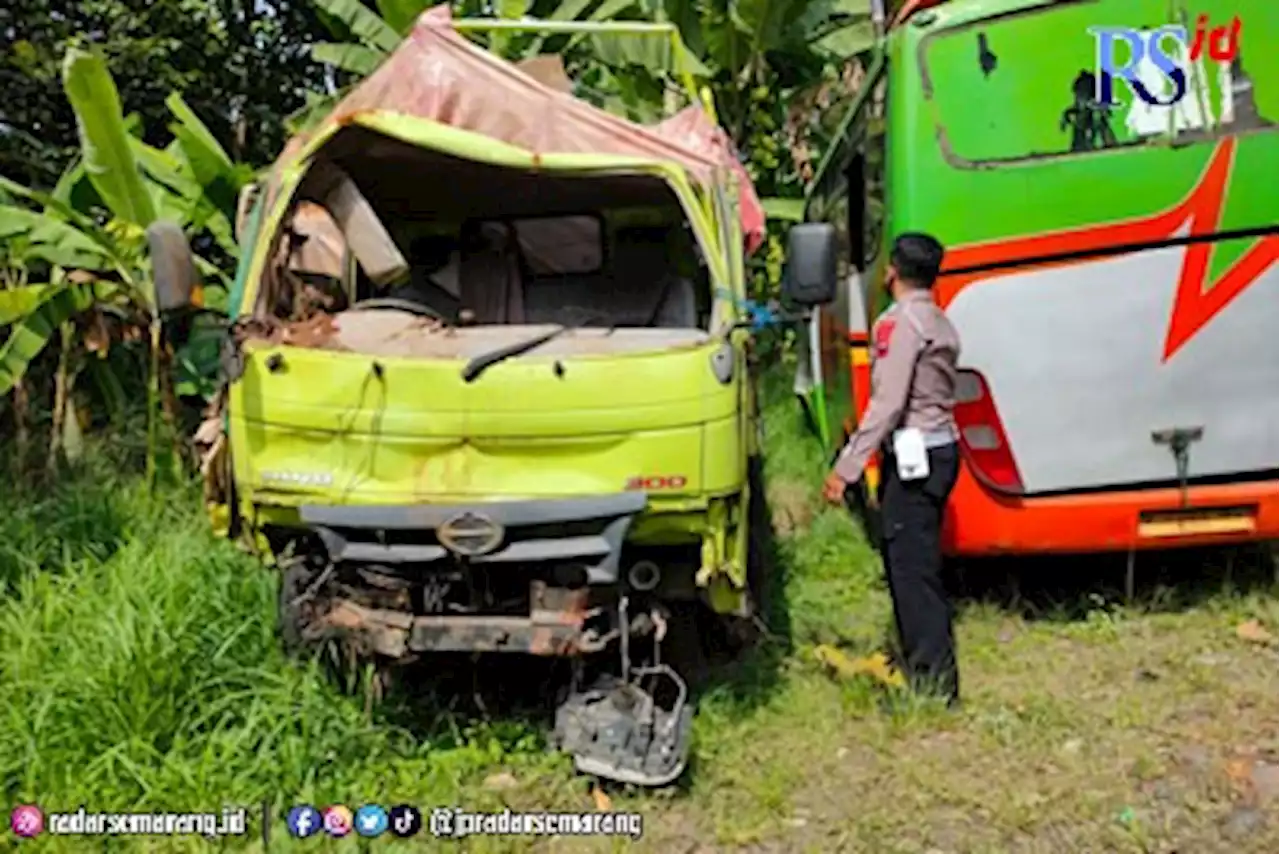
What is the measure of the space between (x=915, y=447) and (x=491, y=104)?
276 centimetres

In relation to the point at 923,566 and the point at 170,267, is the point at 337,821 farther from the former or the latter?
the point at 923,566

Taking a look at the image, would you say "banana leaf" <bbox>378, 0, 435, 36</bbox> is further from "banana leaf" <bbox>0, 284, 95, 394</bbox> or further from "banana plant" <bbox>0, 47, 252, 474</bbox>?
"banana leaf" <bbox>0, 284, 95, 394</bbox>

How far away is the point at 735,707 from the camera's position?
17.9ft

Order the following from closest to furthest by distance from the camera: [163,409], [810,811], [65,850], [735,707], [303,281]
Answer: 1. [65,850]
2. [810,811]
3. [735,707]
4. [303,281]
5. [163,409]

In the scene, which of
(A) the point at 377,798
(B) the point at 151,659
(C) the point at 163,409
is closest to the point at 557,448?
(A) the point at 377,798

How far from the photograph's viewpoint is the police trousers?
525cm

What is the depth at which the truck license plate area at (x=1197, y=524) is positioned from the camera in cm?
591

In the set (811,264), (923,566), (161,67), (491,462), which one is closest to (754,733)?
(923,566)

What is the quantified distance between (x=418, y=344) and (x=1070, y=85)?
2.90 meters

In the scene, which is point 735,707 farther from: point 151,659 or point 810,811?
point 151,659

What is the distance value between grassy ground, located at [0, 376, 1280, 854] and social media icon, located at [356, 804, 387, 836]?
0.29 feet

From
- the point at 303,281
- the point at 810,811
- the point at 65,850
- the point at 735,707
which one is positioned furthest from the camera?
the point at 303,281

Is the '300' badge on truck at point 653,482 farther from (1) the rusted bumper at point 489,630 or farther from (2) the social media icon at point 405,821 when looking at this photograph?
(2) the social media icon at point 405,821

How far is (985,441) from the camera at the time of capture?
589cm
